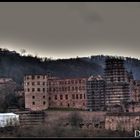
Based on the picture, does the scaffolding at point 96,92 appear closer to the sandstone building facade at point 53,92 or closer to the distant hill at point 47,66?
the sandstone building facade at point 53,92

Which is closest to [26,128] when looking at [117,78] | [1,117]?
[1,117]

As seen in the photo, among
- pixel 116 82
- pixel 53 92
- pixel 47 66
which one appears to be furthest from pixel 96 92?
pixel 47 66

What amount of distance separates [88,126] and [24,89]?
2033mm

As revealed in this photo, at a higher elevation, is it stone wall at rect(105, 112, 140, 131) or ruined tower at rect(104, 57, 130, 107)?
ruined tower at rect(104, 57, 130, 107)

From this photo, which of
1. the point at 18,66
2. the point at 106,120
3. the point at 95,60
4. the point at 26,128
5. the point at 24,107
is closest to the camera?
the point at 26,128

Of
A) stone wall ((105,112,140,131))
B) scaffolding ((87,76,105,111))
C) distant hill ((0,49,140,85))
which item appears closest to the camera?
stone wall ((105,112,140,131))

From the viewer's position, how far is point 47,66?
432 inches

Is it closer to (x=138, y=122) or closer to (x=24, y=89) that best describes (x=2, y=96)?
(x=24, y=89)

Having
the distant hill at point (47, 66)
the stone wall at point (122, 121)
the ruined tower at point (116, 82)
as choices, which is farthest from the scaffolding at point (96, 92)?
the stone wall at point (122, 121)

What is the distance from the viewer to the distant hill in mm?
10148

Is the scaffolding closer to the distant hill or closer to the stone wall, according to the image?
the distant hill

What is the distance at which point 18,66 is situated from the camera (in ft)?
35.1

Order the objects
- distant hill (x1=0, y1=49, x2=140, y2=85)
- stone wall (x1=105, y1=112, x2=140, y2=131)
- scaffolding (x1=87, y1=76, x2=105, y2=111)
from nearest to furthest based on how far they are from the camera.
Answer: stone wall (x1=105, y1=112, x2=140, y2=131) < scaffolding (x1=87, y1=76, x2=105, y2=111) < distant hill (x1=0, y1=49, x2=140, y2=85)

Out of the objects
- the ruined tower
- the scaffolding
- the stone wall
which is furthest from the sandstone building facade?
the stone wall
